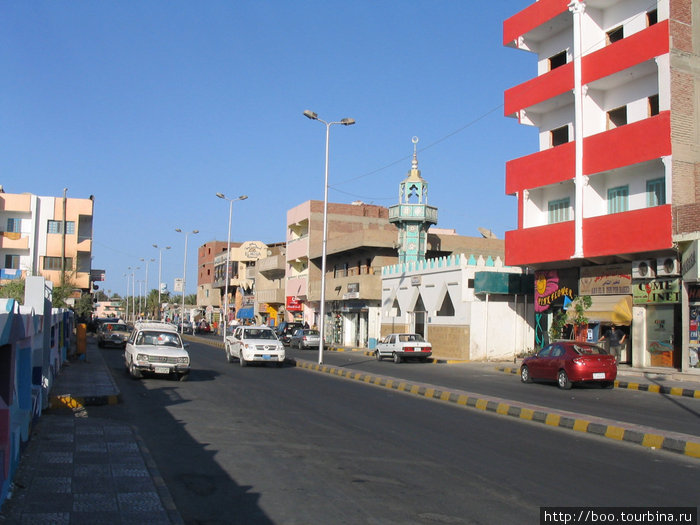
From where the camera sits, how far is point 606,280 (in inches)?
1123

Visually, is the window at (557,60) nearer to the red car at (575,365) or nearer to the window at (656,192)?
the window at (656,192)

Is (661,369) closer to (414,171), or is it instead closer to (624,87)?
(624,87)

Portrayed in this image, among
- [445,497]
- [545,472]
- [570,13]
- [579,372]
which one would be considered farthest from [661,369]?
[445,497]

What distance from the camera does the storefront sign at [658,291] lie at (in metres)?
25.0

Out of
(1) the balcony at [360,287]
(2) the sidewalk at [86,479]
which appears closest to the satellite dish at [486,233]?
(1) the balcony at [360,287]

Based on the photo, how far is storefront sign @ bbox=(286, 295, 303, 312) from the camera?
228 ft

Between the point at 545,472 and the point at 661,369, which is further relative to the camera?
the point at 661,369

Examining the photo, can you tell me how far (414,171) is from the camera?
2014 inches

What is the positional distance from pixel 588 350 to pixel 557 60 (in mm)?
16493

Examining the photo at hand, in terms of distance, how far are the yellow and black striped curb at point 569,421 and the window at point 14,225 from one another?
156ft

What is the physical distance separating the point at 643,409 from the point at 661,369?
10680 mm

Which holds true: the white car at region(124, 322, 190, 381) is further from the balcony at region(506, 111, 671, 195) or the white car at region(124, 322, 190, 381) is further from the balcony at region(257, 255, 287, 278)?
the balcony at region(257, 255, 287, 278)

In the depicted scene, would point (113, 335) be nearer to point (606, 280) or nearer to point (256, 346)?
point (256, 346)

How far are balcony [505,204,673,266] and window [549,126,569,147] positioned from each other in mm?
4349
